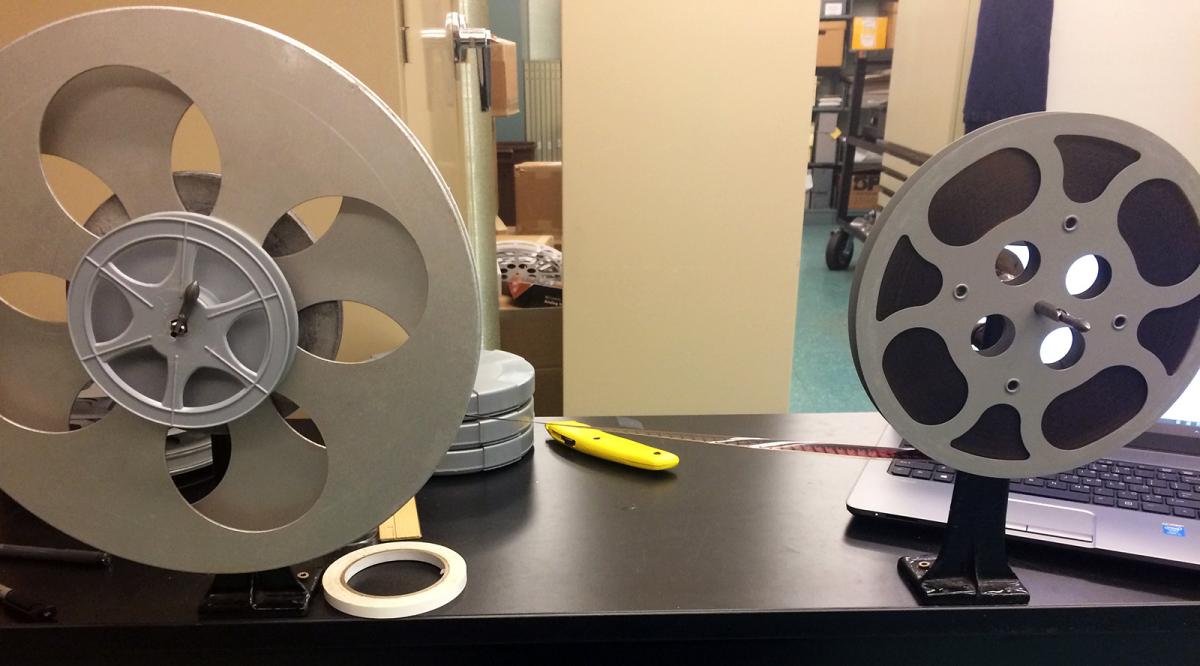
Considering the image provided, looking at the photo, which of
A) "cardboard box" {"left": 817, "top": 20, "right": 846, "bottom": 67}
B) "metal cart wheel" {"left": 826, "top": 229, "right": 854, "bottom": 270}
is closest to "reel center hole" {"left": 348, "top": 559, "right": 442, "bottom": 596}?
"metal cart wheel" {"left": 826, "top": 229, "right": 854, "bottom": 270}

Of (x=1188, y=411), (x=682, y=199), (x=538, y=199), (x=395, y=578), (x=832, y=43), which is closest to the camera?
(x=395, y=578)

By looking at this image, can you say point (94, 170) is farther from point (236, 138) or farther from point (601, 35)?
point (601, 35)

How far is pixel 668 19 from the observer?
1417 mm

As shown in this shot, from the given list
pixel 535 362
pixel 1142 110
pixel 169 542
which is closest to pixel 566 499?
pixel 169 542

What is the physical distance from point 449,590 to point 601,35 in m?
1.14

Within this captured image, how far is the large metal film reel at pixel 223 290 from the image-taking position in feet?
1.38

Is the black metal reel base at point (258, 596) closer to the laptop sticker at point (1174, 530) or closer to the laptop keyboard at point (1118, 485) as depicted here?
the laptop keyboard at point (1118, 485)

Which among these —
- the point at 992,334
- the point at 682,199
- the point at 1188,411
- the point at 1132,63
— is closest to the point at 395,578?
the point at 992,334

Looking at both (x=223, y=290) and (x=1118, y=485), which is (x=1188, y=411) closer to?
(x=1118, y=485)

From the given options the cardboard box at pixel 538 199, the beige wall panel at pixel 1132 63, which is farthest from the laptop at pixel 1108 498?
the cardboard box at pixel 538 199

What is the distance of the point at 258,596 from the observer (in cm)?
51

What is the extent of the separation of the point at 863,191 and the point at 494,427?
14.5 ft

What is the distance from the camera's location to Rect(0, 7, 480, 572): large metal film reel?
1.38 feet

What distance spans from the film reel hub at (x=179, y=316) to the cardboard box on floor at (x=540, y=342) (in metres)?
1.29
